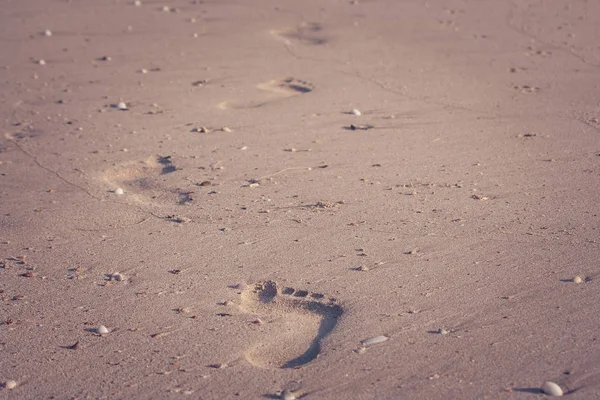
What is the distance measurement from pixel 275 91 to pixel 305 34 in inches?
83.6

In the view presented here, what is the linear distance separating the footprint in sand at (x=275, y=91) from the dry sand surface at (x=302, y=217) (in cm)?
4

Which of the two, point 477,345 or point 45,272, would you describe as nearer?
point 477,345

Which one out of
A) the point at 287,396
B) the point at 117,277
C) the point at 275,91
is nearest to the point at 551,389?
the point at 287,396

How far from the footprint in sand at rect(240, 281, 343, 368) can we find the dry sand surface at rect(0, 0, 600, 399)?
0.01 m

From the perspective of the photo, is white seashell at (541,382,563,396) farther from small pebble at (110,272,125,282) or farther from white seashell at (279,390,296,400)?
small pebble at (110,272,125,282)

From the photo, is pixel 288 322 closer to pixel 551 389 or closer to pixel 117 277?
pixel 117 277

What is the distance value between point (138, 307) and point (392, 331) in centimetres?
120

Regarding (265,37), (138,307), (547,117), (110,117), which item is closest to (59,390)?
(138,307)

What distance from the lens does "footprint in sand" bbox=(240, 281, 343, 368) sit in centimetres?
318

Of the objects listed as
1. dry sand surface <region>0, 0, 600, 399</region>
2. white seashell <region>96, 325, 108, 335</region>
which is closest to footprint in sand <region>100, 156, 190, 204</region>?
dry sand surface <region>0, 0, 600, 399</region>

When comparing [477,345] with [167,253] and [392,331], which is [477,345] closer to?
[392,331]

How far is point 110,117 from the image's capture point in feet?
21.2

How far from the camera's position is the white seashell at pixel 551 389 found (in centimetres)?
279

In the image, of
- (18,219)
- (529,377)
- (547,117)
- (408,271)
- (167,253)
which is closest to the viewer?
(529,377)
